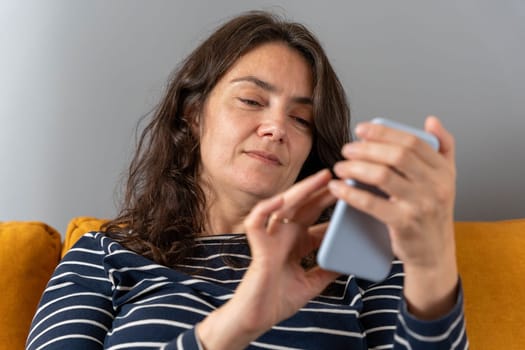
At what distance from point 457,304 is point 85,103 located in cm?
114

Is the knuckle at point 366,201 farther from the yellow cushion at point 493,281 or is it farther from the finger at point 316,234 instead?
the yellow cushion at point 493,281

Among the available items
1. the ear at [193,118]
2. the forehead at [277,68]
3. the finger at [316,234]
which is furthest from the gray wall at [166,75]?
the finger at [316,234]

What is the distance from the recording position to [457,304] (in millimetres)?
778

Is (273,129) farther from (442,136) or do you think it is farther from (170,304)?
(442,136)

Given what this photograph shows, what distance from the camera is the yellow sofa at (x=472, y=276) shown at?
123 cm

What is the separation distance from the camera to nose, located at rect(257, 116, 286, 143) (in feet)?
3.73

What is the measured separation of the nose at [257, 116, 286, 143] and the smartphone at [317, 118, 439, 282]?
1.40 feet

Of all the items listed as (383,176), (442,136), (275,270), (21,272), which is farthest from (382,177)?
(21,272)

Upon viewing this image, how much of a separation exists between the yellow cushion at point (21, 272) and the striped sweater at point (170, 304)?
0.53 feet

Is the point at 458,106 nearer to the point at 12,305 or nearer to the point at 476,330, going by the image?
the point at 476,330

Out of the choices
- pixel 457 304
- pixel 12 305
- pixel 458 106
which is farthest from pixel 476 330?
pixel 12 305

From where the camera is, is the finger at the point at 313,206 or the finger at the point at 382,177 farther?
the finger at the point at 313,206

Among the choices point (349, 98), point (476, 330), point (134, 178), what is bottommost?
point (476, 330)

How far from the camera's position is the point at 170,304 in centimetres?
106
